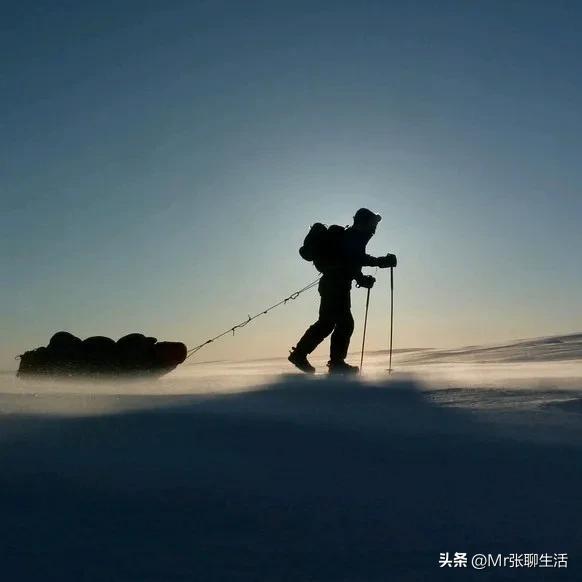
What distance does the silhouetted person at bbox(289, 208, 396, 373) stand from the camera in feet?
25.3

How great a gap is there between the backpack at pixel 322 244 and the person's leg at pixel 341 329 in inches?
18.2

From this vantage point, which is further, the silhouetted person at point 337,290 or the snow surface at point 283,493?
the silhouetted person at point 337,290

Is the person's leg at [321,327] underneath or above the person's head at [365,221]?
underneath

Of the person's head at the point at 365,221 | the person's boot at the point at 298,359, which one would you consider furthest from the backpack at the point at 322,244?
the person's boot at the point at 298,359

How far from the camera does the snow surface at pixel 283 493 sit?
1.31 meters

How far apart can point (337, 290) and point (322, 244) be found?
601mm

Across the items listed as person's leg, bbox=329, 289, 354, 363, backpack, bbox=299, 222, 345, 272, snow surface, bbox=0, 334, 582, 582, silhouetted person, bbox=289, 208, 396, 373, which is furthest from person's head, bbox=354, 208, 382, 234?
snow surface, bbox=0, 334, 582, 582

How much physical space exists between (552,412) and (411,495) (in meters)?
1.34

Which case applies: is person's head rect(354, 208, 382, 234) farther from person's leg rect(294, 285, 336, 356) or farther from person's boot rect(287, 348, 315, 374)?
person's boot rect(287, 348, 315, 374)

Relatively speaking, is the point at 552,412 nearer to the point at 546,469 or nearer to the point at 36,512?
the point at 546,469

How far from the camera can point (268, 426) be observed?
2369 millimetres

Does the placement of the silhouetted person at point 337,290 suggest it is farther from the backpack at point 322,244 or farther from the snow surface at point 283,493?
the snow surface at point 283,493

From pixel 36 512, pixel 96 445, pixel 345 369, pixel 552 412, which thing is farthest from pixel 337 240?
pixel 36 512

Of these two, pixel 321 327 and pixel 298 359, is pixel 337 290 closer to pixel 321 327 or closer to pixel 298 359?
pixel 321 327
